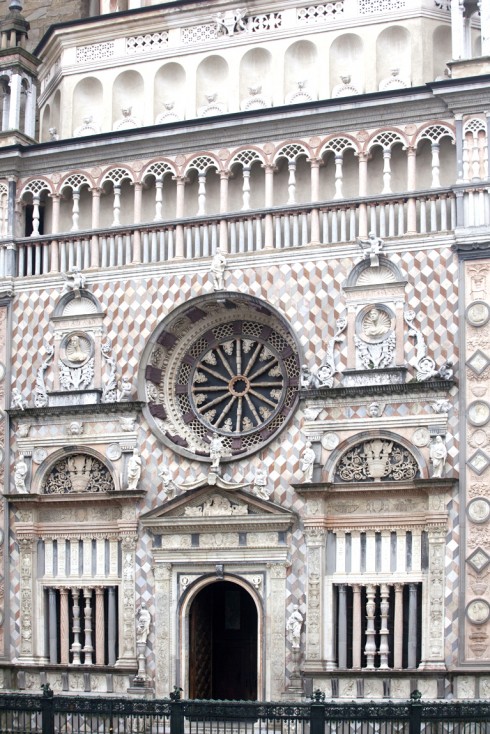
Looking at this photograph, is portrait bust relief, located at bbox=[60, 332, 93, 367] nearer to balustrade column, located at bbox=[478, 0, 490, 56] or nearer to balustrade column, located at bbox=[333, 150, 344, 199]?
balustrade column, located at bbox=[333, 150, 344, 199]

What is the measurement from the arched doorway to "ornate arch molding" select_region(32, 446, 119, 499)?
9.76 ft

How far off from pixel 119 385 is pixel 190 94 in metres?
6.11

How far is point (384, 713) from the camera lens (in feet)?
81.7

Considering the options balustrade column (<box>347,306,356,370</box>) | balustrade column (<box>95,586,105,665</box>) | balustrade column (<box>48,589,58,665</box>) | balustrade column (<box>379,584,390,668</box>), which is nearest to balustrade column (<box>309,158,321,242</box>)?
balustrade column (<box>347,306,356,370</box>)

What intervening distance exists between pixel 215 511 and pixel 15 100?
9.91 meters

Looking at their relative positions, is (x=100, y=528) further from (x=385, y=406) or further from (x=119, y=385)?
(x=385, y=406)

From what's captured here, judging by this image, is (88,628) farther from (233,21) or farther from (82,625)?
(233,21)

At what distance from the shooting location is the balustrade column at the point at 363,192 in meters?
29.2

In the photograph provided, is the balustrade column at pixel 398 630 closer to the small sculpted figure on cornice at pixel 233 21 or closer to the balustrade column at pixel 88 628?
the balustrade column at pixel 88 628

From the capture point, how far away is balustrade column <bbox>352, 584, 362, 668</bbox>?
1102 inches

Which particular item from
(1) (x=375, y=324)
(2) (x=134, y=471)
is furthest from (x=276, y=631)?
(1) (x=375, y=324)

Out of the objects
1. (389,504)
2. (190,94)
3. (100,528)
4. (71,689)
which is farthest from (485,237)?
(71,689)

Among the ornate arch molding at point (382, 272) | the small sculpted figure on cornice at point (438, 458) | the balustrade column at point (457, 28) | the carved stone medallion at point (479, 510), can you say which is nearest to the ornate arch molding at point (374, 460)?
the small sculpted figure on cornice at point (438, 458)

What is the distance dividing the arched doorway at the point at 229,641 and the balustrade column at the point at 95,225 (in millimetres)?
6850
